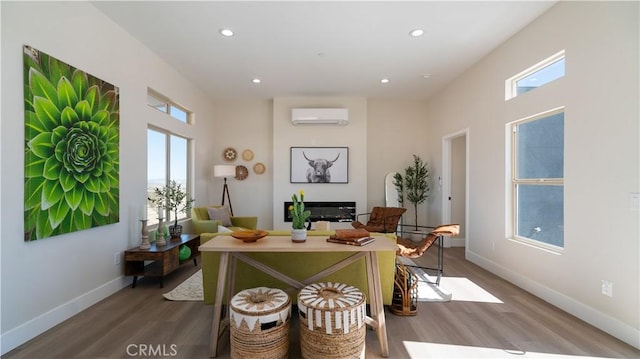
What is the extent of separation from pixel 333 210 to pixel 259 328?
420cm

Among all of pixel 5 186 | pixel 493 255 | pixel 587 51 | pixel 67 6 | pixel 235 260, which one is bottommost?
pixel 493 255

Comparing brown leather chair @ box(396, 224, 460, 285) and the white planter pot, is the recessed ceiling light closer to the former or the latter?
the white planter pot

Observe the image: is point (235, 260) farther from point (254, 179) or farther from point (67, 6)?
point (254, 179)

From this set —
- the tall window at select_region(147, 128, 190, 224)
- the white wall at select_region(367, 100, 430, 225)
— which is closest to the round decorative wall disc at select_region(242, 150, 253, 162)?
the tall window at select_region(147, 128, 190, 224)

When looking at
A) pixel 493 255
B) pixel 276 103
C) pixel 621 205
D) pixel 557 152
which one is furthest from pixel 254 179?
pixel 621 205

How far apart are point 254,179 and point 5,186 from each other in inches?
166

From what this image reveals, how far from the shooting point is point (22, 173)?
209 centimetres

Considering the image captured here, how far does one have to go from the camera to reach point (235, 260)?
2.25 metres

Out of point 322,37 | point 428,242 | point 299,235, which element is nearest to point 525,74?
point 428,242

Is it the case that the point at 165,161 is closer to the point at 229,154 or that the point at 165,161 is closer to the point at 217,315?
the point at 229,154

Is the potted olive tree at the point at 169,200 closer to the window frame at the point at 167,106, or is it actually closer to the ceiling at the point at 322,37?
the window frame at the point at 167,106

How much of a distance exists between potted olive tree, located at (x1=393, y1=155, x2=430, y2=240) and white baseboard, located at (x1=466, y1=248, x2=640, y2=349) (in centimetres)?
220

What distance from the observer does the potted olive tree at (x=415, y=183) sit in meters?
5.77

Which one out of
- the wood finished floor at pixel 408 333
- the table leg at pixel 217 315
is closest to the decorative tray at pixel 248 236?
the table leg at pixel 217 315
